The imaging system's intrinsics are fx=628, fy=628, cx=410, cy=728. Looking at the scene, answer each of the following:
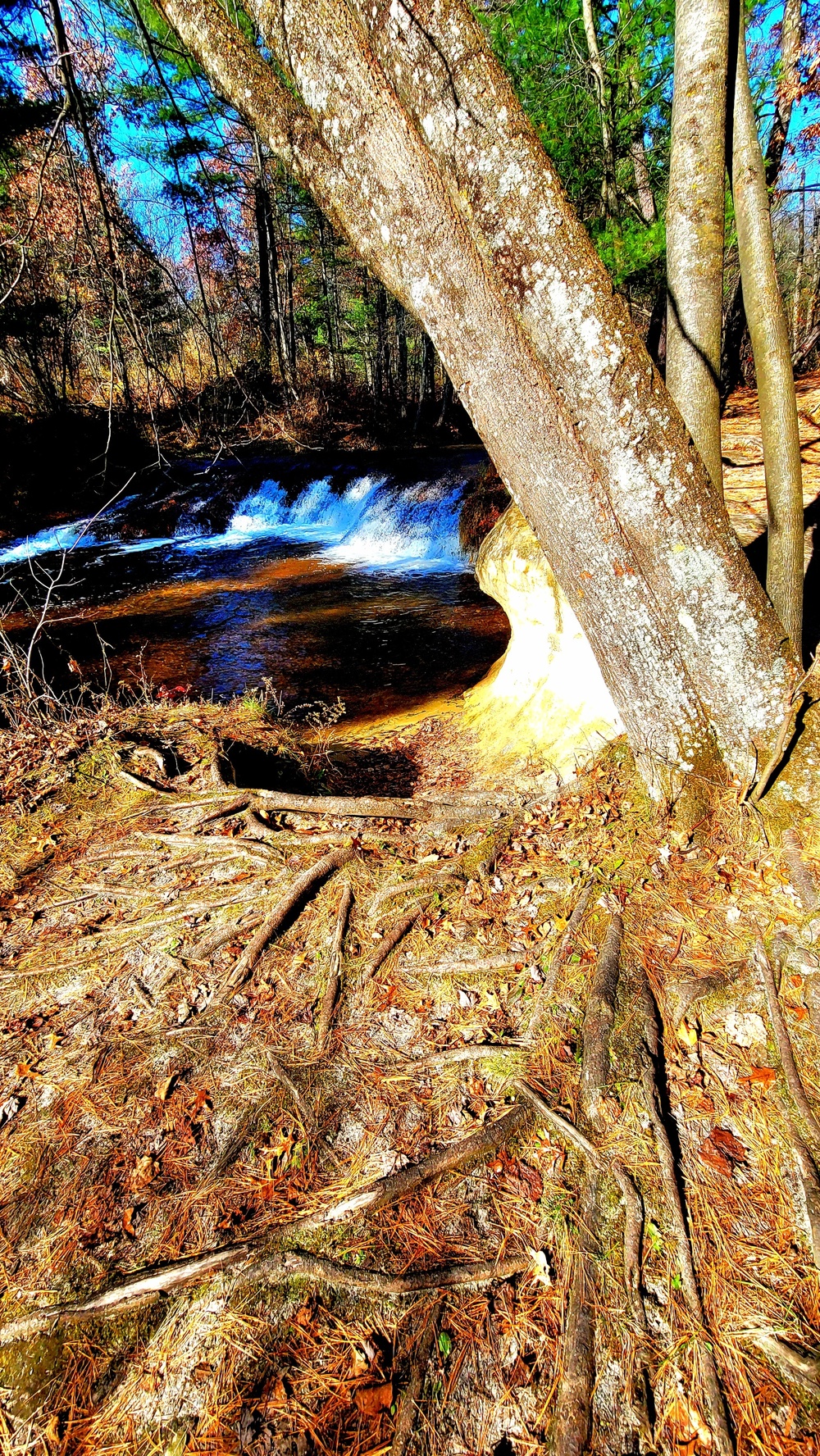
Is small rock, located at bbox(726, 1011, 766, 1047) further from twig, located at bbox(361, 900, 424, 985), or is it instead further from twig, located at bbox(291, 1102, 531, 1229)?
twig, located at bbox(361, 900, 424, 985)

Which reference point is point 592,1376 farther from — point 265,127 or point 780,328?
point 265,127

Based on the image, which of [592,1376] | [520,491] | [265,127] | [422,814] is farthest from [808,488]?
[592,1376]

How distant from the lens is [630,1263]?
5.10 ft

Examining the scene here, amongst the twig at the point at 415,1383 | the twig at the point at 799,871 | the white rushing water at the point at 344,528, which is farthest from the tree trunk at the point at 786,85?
the white rushing water at the point at 344,528

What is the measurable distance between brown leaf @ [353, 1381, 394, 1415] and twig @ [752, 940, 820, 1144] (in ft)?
4.09

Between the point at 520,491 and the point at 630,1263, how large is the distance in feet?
8.20

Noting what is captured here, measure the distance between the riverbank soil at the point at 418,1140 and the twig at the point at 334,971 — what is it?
0.04ft

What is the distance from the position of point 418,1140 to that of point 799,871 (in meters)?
1.65

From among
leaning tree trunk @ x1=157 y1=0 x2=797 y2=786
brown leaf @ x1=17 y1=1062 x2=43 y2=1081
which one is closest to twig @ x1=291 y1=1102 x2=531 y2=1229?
brown leaf @ x1=17 y1=1062 x2=43 y2=1081

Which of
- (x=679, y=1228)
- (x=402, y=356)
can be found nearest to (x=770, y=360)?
(x=679, y=1228)

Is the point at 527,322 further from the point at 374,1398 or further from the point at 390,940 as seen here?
the point at 374,1398

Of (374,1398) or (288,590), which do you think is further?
(288,590)

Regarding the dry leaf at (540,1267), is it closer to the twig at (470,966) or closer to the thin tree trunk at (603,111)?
the twig at (470,966)

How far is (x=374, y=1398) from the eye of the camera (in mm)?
1422
